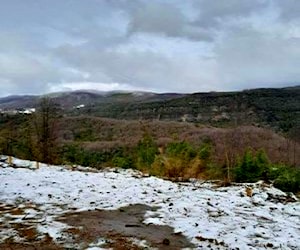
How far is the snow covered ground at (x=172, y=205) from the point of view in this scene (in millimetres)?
7832

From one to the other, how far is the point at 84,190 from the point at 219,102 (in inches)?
3085

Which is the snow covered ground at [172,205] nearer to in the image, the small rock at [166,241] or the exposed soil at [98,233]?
the exposed soil at [98,233]

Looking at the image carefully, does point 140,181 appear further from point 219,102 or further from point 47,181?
point 219,102

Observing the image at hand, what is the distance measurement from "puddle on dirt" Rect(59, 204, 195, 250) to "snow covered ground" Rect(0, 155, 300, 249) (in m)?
0.23

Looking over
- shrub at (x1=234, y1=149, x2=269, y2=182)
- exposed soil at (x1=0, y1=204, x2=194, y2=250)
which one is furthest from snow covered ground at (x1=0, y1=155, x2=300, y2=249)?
shrub at (x1=234, y1=149, x2=269, y2=182)

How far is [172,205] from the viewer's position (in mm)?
10430

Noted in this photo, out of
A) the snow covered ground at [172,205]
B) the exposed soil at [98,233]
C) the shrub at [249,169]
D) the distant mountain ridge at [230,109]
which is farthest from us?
the distant mountain ridge at [230,109]

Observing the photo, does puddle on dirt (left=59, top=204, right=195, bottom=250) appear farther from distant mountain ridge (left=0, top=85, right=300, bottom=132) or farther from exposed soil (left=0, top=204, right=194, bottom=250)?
distant mountain ridge (left=0, top=85, right=300, bottom=132)

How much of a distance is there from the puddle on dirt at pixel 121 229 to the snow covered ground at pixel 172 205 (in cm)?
23

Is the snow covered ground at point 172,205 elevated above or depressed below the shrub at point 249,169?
above

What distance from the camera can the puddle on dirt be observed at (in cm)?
730

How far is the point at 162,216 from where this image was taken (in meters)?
9.34

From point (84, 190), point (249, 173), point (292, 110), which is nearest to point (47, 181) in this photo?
point (84, 190)

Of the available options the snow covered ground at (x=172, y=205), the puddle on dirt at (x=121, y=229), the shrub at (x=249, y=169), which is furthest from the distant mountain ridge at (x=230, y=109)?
the puddle on dirt at (x=121, y=229)
